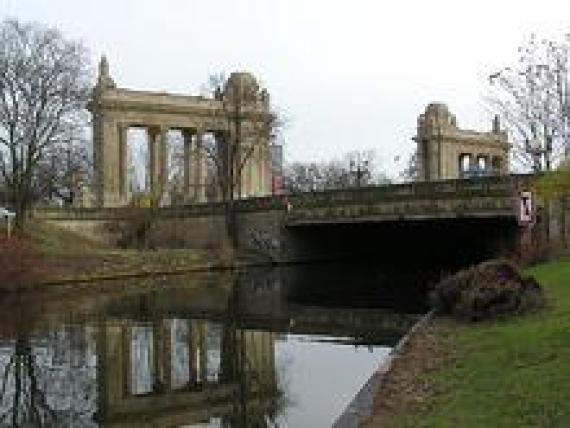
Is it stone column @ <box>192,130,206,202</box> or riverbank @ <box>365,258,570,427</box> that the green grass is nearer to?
riverbank @ <box>365,258,570,427</box>

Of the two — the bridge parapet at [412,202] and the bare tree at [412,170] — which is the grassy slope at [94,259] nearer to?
the bridge parapet at [412,202]

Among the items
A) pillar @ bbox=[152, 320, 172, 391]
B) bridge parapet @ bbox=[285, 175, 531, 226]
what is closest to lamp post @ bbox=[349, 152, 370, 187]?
bridge parapet @ bbox=[285, 175, 531, 226]

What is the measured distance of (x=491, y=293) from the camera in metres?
20.5

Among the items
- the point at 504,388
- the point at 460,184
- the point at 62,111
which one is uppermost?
the point at 62,111

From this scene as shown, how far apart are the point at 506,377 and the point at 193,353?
43.2 ft

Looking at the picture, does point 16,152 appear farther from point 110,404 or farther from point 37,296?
point 110,404

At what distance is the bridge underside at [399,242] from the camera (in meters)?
66.5

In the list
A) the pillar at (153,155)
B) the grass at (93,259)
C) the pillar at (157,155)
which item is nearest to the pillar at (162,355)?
the grass at (93,259)

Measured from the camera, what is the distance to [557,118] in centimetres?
4847

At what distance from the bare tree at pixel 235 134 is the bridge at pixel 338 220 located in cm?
239

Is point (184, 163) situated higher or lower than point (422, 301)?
higher

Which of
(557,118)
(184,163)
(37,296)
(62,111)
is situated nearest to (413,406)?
(37,296)

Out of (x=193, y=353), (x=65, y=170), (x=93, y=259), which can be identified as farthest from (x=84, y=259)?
(x=193, y=353)

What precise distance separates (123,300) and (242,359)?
1798 centimetres
